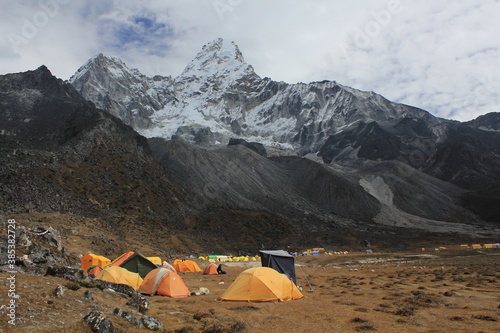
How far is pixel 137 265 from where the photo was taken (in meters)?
25.0

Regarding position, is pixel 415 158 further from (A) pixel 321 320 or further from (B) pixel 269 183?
(A) pixel 321 320

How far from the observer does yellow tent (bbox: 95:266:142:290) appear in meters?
19.8

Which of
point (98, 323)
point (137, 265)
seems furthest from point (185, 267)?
point (98, 323)

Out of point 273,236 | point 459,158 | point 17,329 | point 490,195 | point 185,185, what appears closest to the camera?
point 17,329

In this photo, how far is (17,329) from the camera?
8.01 m

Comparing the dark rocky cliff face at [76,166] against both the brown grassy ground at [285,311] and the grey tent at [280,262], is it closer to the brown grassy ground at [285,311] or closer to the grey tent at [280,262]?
the grey tent at [280,262]

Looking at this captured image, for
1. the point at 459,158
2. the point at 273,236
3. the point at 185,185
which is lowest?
the point at 273,236

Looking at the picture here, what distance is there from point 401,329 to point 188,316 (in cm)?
790

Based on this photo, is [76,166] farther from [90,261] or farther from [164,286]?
[164,286]

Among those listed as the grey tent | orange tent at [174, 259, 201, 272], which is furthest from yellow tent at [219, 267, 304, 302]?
orange tent at [174, 259, 201, 272]

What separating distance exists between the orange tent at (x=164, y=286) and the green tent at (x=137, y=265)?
544 centimetres

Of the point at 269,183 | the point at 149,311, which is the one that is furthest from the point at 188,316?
the point at 269,183

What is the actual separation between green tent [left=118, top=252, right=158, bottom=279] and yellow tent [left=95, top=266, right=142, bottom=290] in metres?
3.88

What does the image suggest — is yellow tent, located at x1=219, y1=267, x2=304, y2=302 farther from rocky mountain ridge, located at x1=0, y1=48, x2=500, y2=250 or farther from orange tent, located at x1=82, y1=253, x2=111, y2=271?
rocky mountain ridge, located at x1=0, y1=48, x2=500, y2=250
